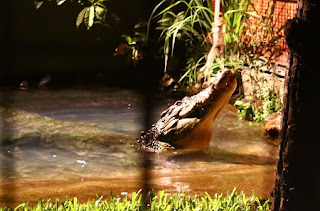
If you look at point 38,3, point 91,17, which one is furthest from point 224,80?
point 38,3

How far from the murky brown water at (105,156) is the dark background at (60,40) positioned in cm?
150

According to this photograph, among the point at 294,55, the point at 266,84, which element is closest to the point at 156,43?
the point at 266,84

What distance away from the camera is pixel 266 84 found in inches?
237

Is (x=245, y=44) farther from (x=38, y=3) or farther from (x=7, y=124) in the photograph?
(x=38, y=3)

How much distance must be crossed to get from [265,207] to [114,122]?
8.66 feet

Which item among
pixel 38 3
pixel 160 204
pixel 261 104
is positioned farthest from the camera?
pixel 38 3

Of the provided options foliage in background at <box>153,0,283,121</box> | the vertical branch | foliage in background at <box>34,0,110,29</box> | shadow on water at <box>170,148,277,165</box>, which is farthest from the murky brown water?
foliage in background at <box>34,0,110,29</box>

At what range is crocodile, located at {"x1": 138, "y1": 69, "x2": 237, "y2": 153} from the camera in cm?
436

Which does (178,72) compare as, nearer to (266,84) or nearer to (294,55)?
(266,84)

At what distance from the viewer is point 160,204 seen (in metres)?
3.03

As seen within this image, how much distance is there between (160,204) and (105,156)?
4.69 ft

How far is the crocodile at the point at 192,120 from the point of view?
436 centimetres

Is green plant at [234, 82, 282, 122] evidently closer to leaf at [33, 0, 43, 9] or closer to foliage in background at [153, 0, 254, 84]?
foliage in background at [153, 0, 254, 84]

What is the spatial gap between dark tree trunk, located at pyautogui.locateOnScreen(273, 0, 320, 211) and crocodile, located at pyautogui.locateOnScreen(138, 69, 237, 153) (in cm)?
197
